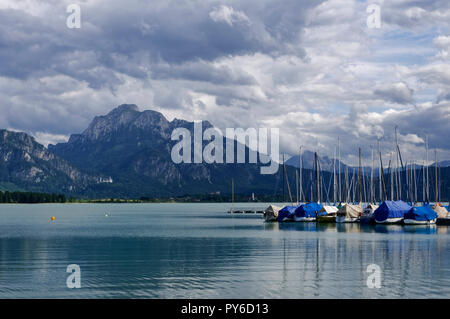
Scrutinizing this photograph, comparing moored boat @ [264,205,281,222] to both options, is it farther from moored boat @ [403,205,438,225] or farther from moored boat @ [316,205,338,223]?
moored boat @ [403,205,438,225]

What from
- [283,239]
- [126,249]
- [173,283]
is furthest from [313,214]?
[173,283]

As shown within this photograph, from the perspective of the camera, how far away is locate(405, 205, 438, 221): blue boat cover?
12138 cm

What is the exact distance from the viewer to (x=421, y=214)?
399 ft

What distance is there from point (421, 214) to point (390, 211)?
692 centimetres

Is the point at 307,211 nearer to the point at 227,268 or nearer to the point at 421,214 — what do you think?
the point at 421,214

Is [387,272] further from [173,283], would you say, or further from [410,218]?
[410,218]

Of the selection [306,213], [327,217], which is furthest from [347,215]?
[306,213]

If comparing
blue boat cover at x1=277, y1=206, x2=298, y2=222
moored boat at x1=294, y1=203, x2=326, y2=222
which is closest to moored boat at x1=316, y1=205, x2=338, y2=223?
moored boat at x1=294, y1=203, x2=326, y2=222

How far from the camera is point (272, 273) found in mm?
50219

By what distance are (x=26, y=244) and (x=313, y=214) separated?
82.3 metres

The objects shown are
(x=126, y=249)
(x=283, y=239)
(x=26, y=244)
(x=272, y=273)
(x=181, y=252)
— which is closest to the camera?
(x=272, y=273)
